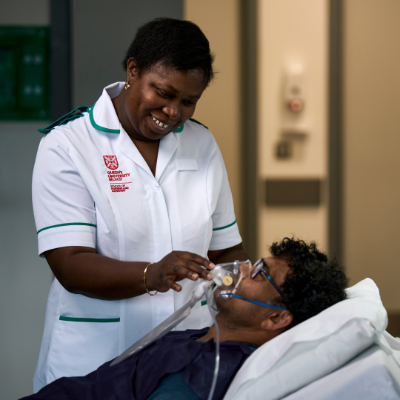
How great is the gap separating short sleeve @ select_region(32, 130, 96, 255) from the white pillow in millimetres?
615

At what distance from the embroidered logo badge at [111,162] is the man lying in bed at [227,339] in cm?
55

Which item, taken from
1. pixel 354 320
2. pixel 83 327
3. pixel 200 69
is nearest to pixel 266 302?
pixel 354 320

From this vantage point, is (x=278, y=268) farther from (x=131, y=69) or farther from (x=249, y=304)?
(x=131, y=69)

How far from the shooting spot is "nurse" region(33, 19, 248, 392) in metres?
1.35

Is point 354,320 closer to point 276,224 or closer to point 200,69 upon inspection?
point 200,69

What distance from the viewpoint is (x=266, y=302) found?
54.0 inches

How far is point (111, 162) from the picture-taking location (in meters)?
1.48

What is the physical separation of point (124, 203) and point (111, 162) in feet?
0.49

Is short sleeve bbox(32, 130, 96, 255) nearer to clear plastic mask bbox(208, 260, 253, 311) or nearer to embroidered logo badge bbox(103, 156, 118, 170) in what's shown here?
embroidered logo badge bbox(103, 156, 118, 170)

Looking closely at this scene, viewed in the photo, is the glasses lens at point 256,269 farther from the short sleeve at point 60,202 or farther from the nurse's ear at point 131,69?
the nurse's ear at point 131,69

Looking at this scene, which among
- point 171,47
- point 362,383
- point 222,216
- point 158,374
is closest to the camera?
point 362,383

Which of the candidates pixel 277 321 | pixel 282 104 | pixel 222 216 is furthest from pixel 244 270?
pixel 282 104

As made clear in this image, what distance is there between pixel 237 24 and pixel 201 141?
890 millimetres

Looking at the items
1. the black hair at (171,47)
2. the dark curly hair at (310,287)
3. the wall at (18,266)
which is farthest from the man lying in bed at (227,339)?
the wall at (18,266)
